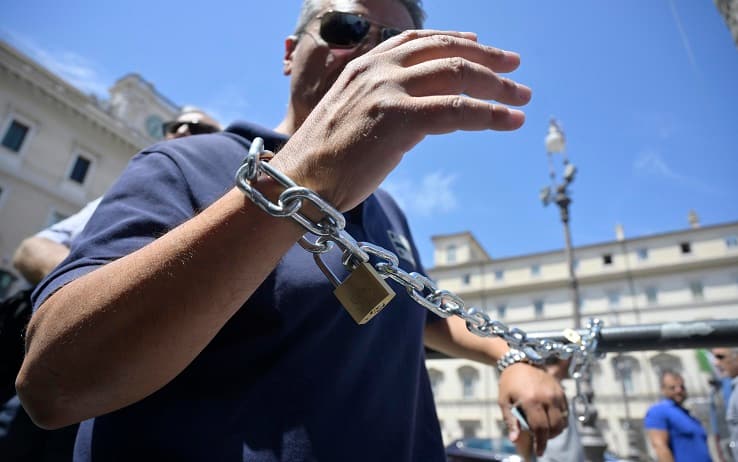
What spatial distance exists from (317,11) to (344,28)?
0.23 m

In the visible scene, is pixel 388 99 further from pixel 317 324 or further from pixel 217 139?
pixel 217 139

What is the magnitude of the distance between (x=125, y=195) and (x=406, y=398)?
909 millimetres

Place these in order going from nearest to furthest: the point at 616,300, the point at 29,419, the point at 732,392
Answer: the point at 29,419 < the point at 732,392 < the point at 616,300

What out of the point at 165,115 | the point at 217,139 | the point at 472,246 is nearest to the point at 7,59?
the point at 165,115

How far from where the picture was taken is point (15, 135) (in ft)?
67.4

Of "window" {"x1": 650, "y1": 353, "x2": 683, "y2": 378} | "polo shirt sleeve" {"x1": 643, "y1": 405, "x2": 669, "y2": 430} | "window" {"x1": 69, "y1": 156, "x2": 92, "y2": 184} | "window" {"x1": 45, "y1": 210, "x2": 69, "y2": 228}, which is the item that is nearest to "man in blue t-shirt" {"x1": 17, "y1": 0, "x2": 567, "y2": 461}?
"polo shirt sleeve" {"x1": 643, "y1": 405, "x2": 669, "y2": 430}

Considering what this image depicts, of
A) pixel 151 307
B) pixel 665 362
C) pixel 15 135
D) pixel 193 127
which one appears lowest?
pixel 151 307

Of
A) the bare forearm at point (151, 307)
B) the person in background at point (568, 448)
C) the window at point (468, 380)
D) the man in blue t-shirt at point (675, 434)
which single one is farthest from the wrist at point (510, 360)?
the window at point (468, 380)

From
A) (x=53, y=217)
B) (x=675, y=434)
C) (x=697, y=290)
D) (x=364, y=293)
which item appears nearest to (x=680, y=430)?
(x=675, y=434)

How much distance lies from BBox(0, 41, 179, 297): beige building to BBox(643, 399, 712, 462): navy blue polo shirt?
23.0m

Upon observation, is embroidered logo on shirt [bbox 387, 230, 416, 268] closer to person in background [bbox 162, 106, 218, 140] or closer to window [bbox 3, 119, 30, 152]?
person in background [bbox 162, 106, 218, 140]

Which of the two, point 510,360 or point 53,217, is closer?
point 510,360

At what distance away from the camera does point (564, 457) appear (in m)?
1.99

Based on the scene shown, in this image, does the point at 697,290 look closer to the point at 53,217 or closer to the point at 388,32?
the point at 388,32
